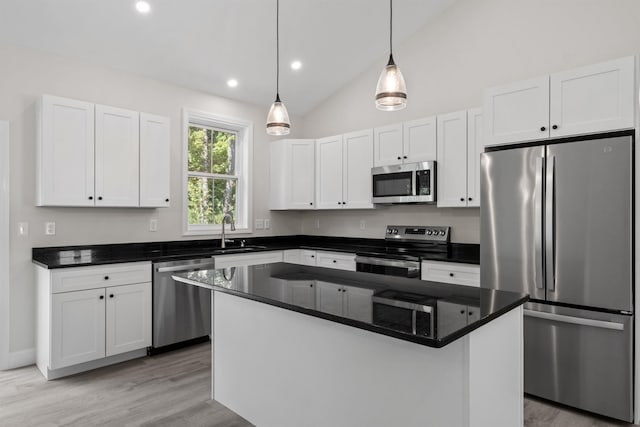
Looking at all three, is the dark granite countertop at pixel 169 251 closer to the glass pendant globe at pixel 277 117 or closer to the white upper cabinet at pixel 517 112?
the white upper cabinet at pixel 517 112

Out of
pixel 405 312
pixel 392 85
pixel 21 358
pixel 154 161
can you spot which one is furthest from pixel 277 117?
pixel 21 358

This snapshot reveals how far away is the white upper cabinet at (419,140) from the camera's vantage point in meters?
3.93

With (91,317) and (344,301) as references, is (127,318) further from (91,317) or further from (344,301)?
(344,301)

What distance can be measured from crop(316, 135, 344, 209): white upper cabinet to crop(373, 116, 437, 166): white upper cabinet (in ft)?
1.78

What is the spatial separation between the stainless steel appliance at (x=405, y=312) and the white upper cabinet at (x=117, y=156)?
2.77 meters

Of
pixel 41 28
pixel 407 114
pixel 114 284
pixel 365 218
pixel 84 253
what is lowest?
pixel 114 284

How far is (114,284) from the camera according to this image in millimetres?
3342

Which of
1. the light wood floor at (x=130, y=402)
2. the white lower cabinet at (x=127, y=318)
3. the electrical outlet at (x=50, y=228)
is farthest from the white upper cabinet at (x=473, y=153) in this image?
the electrical outlet at (x=50, y=228)

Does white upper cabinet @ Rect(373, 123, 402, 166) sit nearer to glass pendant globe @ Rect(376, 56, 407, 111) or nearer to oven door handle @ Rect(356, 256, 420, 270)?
oven door handle @ Rect(356, 256, 420, 270)

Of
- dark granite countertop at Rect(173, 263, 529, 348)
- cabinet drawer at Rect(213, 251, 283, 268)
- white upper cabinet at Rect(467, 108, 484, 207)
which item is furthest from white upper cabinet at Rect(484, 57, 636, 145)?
cabinet drawer at Rect(213, 251, 283, 268)

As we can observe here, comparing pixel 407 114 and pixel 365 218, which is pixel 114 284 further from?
pixel 407 114

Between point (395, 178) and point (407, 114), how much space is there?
0.84 metres

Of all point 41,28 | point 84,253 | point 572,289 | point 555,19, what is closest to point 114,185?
point 84,253

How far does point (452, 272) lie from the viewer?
3.43 meters
